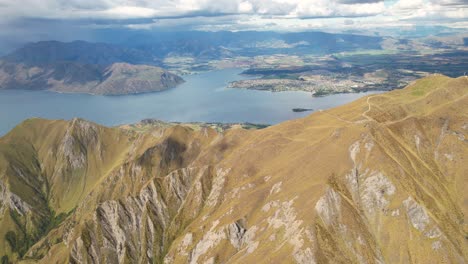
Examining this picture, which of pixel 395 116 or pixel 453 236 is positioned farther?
pixel 395 116

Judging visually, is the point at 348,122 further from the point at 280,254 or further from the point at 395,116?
the point at 280,254

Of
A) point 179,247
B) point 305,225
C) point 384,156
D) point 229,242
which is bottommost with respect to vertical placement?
point 179,247

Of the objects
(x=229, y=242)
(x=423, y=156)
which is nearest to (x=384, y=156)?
(x=423, y=156)

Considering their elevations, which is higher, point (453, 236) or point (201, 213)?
point (453, 236)

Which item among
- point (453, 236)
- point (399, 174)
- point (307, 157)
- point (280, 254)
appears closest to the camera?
point (280, 254)

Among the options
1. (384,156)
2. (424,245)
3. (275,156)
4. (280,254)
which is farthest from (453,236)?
(275,156)

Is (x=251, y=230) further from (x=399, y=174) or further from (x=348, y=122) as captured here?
(x=348, y=122)

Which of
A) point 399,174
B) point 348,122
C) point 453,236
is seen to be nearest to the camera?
point 453,236

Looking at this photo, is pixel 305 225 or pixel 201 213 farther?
pixel 201 213

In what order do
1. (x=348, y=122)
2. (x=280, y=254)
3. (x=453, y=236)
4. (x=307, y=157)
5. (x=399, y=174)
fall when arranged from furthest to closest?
(x=348, y=122) → (x=307, y=157) → (x=399, y=174) → (x=453, y=236) → (x=280, y=254)
